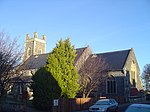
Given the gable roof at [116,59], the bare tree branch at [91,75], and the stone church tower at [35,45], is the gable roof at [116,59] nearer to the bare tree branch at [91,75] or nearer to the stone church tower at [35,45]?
the bare tree branch at [91,75]

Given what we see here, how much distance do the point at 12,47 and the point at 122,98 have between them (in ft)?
77.0

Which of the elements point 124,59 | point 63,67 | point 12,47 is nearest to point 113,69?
point 124,59

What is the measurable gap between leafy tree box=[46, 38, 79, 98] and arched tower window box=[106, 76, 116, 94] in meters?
15.7

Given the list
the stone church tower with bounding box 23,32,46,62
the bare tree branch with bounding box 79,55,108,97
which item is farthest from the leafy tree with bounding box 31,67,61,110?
the stone church tower with bounding box 23,32,46,62

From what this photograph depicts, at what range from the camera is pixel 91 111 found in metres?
21.8

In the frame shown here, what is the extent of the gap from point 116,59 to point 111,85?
216 inches

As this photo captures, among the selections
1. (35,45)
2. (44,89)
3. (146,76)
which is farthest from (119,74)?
(35,45)

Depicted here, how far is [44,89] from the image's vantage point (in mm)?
24984

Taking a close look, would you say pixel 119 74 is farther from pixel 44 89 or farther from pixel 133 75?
pixel 44 89

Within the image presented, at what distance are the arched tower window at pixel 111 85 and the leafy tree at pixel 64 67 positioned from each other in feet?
51.5

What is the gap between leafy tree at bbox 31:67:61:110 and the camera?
2488 cm

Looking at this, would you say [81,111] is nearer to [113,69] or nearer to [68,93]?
[68,93]

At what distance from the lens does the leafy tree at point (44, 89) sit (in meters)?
24.9

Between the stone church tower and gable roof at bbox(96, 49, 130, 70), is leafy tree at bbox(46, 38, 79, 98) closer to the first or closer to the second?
gable roof at bbox(96, 49, 130, 70)
